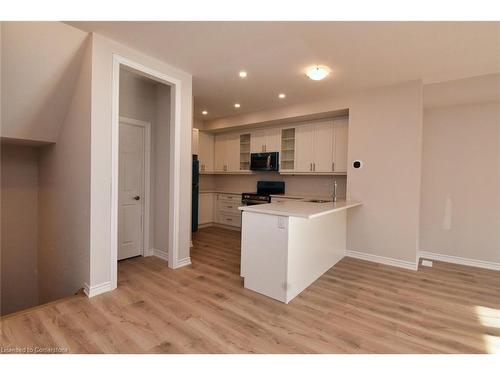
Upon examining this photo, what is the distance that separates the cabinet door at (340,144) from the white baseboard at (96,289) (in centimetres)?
370

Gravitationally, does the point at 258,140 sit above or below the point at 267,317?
above

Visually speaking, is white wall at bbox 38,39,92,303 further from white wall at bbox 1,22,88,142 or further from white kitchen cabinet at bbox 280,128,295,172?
white kitchen cabinet at bbox 280,128,295,172

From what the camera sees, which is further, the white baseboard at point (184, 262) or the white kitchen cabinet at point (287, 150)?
the white kitchen cabinet at point (287, 150)

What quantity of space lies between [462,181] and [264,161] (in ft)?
10.7

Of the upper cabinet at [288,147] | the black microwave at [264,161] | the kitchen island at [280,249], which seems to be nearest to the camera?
the kitchen island at [280,249]

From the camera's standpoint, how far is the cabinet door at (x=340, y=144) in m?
4.22

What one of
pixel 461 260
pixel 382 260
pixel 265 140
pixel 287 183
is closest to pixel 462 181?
pixel 461 260

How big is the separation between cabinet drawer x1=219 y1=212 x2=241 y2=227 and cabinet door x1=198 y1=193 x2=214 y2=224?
28cm

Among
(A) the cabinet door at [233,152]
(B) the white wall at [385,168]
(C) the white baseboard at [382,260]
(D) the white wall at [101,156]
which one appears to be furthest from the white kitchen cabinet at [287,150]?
(D) the white wall at [101,156]

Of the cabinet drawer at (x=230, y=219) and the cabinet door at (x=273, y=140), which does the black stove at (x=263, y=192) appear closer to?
the cabinet drawer at (x=230, y=219)

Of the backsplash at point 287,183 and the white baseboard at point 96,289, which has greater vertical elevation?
the backsplash at point 287,183

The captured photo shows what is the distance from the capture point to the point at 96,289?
2.44 meters

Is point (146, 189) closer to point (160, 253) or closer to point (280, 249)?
point (160, 253)
